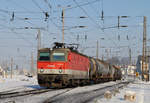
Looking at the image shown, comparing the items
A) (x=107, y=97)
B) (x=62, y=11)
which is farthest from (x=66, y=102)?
(x=62, y=11)

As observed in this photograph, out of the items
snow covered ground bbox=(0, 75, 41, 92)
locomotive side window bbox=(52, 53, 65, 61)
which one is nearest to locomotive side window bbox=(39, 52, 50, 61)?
locomotive side window bbox=(52, 53, 65, 61)

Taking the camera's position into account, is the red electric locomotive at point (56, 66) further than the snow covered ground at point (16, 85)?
No

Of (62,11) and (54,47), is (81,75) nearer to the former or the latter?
(54,47)

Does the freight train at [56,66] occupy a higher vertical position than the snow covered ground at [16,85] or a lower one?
higher

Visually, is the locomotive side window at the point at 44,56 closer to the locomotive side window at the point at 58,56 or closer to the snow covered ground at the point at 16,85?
the locomotive side window at the point at 58,56

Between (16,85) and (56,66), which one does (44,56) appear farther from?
(16,85)

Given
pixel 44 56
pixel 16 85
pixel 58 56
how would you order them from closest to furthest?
pixel 58 56 < pixel 44 56 < pixel 16 85

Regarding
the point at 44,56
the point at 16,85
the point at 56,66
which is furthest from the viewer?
the point at 16,85

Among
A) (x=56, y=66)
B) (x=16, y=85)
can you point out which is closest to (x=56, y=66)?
(x=56, y=66)

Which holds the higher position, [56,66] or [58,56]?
[58,56]

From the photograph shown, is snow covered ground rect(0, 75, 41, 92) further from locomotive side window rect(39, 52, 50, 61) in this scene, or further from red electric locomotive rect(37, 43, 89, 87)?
locomotive side window rect(39, 52, 50, 61)

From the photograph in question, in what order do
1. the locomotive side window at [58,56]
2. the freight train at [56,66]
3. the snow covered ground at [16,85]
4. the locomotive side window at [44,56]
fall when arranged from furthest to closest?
the snow covered ground at [16,85]
the locomotive side window at [44,56]
the locomotive side window at [58,56]
the freight train at [56,66]

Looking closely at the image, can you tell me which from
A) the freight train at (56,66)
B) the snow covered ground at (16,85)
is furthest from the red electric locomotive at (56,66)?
the snow covered ground at (16,85)

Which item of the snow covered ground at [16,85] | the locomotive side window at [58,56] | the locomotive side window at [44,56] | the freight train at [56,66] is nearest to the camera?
the freight train at [56,66]
